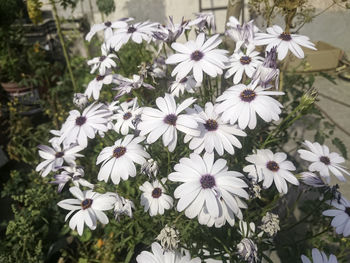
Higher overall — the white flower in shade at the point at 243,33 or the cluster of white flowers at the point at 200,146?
the white flower in shade at the point at 243,33

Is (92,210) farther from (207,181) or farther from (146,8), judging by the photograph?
(146,8)

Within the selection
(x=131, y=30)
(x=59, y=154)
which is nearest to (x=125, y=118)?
(x=59, y=154)

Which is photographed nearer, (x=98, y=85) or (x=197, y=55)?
(x=197, y=55)

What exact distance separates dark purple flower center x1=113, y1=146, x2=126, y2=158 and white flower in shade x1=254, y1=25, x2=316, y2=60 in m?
0.72

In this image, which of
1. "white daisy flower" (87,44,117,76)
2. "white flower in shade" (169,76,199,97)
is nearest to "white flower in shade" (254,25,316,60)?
"white flower in shade" (169,76,199,97)

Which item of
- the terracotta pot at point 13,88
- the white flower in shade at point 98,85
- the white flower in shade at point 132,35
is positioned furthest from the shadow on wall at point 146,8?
the white flower in shade at point 98,85

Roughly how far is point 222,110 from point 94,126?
53 centimetres

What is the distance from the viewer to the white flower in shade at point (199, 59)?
41.4 inches

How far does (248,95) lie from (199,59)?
0.86ft

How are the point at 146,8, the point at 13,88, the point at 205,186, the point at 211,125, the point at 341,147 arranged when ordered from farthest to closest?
the point at 146,8 → the point at 13,88 → the point at 341,147 → the point at 211,125 → the point at 205,186

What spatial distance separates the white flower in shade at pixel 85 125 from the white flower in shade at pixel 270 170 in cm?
61

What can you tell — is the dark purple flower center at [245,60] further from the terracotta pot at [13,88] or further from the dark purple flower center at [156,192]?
the terracotta pot at [13,88]

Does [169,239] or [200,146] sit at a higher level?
[200,146]

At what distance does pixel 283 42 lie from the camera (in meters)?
1.15
